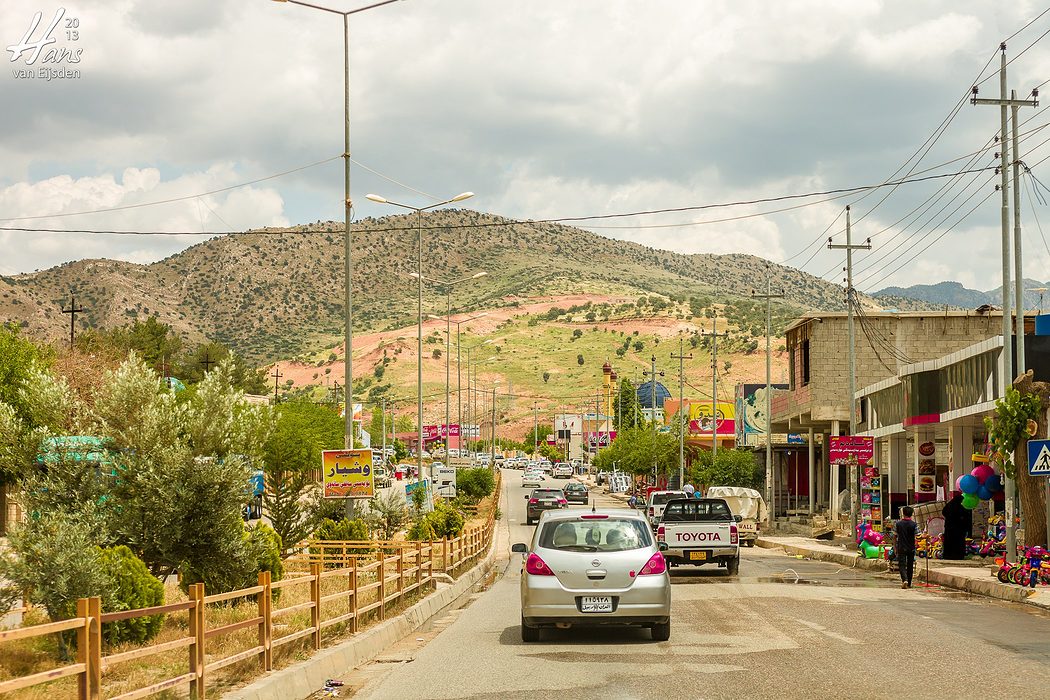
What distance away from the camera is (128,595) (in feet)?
44.7

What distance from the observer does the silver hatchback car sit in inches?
616

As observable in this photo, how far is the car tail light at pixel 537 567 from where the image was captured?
15977mm

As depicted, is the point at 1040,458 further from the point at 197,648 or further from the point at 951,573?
the point at 197,648

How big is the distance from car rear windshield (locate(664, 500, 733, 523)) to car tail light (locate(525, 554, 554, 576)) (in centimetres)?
1447

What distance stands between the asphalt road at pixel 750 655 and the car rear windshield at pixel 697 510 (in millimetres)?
7556

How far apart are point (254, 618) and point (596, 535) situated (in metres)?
5.73

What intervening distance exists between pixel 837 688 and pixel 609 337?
609 ft

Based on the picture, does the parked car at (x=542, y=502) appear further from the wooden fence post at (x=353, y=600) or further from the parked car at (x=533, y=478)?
the wooden fence post at (x=353, y=600)

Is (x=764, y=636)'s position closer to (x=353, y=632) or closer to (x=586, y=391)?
(x=353, y=632)

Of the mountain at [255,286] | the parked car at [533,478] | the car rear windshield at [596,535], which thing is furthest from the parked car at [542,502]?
the mountain at [255,286]

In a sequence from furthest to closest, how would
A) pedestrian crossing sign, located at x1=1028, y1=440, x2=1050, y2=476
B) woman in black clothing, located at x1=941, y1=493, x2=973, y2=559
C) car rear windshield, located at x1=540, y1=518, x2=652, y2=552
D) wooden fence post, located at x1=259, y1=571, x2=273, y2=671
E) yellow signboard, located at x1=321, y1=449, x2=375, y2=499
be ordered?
woman in black clothing, located at x1=941, y1=493, x2=973, y2=559 → yellow signboard, located at x1=321, y1=449, x2=375, y2=499 → pedestrian crossing sign, located at x1=1028, y1=440, x2=1050, y2=476 → car rear windshield, located at x1=540, y1=518, x2=652, y2=552 → wooden fence post, located at x1=259, y1=571, x2=273, y2=671

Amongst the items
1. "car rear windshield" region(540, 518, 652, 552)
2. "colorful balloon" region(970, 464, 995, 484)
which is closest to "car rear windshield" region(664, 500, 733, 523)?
"colorful balloon" region(970, 464, 995, 484)

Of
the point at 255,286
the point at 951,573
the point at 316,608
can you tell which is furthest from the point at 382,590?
the point at 255,286

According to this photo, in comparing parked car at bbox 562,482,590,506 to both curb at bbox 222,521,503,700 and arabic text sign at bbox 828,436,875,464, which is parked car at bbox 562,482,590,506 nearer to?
arabic text sign at bbox 828,436,875,464
